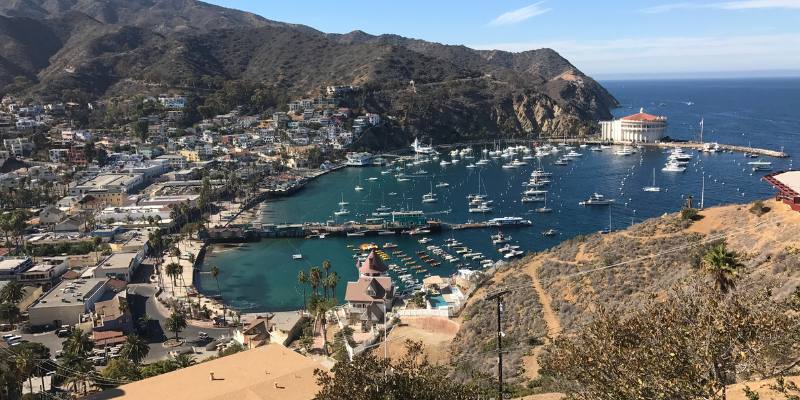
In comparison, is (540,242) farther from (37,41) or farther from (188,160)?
(37,41)

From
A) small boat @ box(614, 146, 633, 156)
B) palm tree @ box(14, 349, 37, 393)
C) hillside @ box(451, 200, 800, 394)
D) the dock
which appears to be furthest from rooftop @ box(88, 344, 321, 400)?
the dock

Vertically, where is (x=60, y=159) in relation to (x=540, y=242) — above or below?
above

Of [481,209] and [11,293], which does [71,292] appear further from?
[481,209]

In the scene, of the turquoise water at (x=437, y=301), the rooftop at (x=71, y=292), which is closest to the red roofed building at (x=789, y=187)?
the turquoise water at (x=437, y=301)

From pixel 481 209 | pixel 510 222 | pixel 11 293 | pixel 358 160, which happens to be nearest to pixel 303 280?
pixel 11 293

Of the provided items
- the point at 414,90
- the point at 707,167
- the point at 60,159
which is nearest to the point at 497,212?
the point at 707,167

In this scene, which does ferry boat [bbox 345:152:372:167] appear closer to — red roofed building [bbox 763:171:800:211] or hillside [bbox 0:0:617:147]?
hillside [bbox 0:0:617:147]

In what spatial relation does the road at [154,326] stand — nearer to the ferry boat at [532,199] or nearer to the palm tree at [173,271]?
the palm tree at [173,271]
